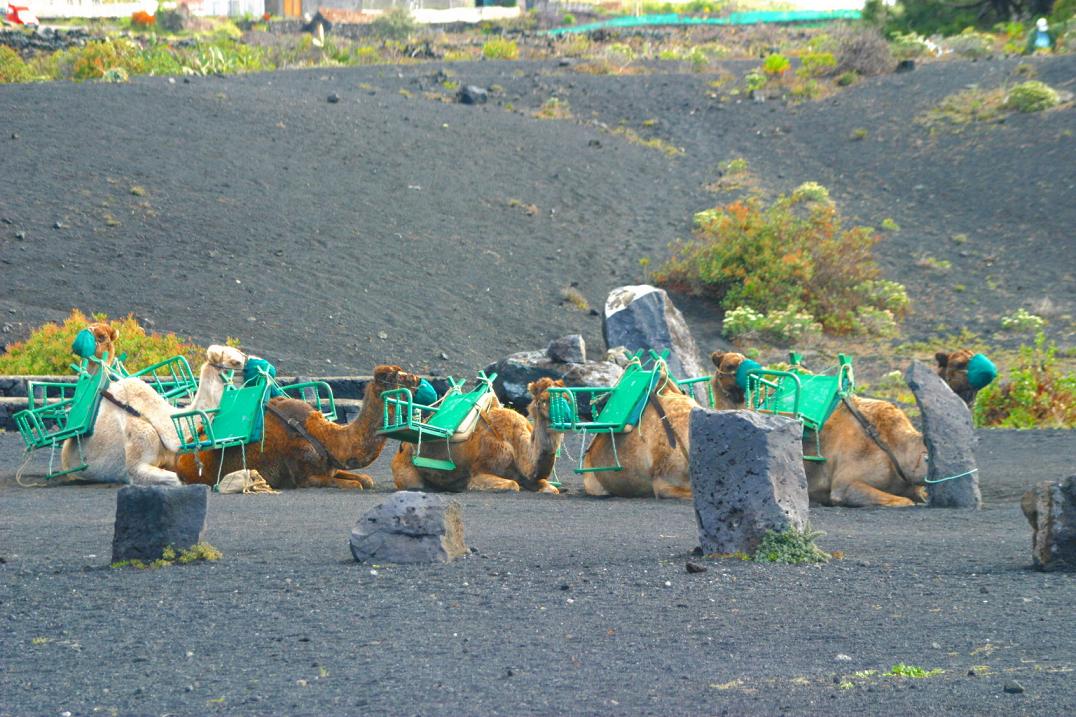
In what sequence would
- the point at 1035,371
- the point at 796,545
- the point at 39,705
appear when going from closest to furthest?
the point at 39,705, the point at 796,545, the point at 1035,371

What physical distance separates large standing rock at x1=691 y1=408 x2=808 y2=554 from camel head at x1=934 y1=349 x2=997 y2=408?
156 inches

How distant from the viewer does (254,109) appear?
3306cm

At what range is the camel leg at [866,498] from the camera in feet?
33.2

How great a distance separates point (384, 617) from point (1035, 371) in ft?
42.5

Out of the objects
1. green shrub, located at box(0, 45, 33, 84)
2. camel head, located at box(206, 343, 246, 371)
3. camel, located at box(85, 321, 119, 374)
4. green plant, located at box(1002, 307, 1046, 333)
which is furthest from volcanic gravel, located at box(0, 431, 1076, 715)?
green shrub, located at box(0, 45, 33, 84)

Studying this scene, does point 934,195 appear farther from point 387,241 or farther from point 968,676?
point 968,676

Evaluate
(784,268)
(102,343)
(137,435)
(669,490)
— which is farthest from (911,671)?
(784,268)

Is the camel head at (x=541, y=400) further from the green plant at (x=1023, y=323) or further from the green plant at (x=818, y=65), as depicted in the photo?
the green plant at (x=818, y=65)

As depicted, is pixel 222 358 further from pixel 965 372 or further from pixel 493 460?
pixel 965 372

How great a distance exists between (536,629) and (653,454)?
5155 millimetres

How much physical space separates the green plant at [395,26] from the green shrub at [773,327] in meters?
30.2

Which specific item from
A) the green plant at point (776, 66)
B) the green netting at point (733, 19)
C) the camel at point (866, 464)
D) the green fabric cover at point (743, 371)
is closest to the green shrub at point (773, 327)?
the green fabric cover at point (743, 371)

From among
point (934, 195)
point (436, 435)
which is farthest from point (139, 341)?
point (934, 195)

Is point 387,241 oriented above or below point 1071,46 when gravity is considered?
below
